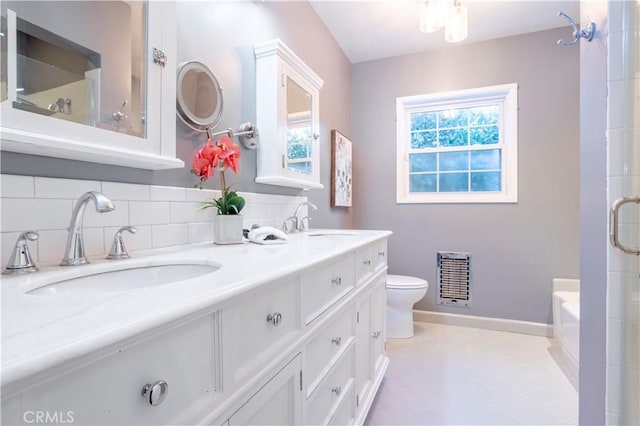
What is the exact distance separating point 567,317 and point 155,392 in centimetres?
264

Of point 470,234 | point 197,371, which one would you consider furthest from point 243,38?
point 470,234

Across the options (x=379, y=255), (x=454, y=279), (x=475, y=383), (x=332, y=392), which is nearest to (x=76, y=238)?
(x=332, y=392)

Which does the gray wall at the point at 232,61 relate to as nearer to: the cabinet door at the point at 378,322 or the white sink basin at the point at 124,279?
the white sink basin at the point at 124,279

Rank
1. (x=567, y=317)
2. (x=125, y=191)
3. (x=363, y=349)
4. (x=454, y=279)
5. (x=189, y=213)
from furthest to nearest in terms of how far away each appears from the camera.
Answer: (x=454, y=279)
(x=567, y=317)
(x=363, y=349)
(x=189, y=213)
(x=125, y=191)

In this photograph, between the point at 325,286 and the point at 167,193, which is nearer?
the point at 325,286

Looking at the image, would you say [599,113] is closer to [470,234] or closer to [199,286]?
[199,286]

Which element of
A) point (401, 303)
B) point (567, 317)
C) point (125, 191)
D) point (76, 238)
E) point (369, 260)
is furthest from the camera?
point (401, 303)

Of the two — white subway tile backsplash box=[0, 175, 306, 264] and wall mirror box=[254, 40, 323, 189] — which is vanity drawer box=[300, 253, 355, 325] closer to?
white subway tile backsplash box=[0, 175, 306, 264]

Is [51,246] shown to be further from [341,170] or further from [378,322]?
[341,170]

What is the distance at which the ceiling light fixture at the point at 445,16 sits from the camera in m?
1.97

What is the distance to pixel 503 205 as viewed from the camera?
2723mm

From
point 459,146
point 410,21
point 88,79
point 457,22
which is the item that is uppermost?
point 410,21

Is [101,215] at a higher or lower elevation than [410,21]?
lower

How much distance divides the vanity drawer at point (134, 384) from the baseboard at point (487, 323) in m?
2.72
